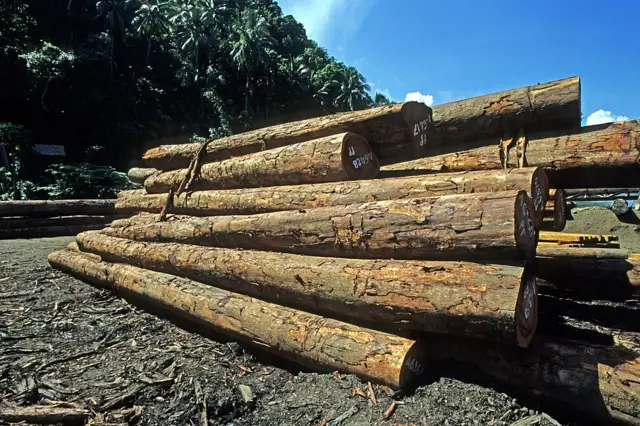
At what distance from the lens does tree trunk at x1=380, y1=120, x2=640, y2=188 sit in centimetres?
339

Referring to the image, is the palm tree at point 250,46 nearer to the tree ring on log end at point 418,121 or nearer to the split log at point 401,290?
the tree ring on log end at point 418,121

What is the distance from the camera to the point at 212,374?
3365 mm

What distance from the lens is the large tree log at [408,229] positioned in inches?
101

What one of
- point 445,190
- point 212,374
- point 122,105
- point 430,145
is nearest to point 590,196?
point 430,145

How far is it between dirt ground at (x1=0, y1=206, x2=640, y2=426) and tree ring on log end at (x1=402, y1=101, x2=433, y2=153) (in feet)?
7.20

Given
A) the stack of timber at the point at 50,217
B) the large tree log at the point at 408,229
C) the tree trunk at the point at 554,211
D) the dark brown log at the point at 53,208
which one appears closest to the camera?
the large tree log at the point at 408,229

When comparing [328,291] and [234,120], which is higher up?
[234,120]

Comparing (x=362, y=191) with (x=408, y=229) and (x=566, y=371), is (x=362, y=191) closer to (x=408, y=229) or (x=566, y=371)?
(x=408, y=229)

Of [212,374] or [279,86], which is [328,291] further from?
[279,86]

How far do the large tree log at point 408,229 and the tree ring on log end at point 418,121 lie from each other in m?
1.10

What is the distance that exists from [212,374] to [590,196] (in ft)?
53.3

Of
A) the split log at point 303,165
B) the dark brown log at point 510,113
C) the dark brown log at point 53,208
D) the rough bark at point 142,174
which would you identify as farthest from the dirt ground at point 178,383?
the dark brown log at point 53,208

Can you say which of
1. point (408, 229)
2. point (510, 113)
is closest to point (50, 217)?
point (408, 229)

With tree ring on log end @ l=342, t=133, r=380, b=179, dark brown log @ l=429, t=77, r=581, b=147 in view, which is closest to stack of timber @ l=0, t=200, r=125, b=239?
tree ring on log end @ l=342, t=133, r=380, b=179
